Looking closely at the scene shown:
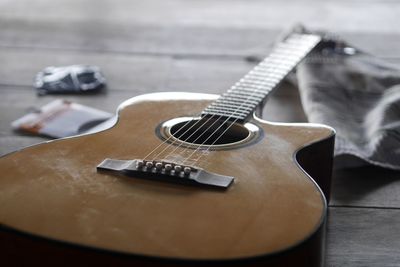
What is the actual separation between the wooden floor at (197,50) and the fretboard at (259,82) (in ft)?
0.36

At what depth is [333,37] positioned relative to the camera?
4.72 ft

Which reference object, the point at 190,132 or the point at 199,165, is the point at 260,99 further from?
the point at 199,165

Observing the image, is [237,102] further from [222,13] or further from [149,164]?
[222,13]

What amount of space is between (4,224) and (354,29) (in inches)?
51.4

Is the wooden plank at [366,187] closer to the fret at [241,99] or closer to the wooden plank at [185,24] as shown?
Answer: the fret at [241,99]

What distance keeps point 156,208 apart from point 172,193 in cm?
4

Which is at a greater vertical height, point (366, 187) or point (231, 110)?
point (231, 110)

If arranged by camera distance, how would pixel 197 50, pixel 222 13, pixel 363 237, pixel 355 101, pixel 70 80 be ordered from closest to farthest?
pixel 363 237
pixel 355 101
pixel 70 80
pixel 197 50
pixel 222 13

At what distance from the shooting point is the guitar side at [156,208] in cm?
62

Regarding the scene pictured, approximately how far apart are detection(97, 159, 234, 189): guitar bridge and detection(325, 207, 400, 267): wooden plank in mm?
199

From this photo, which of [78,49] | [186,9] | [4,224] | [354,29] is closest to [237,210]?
[4,224]

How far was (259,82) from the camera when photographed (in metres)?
1.09

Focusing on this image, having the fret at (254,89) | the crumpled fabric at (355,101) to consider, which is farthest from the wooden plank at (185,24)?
the fret at (254,89)

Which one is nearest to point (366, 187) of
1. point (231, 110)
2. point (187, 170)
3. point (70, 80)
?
point (231, 110)
